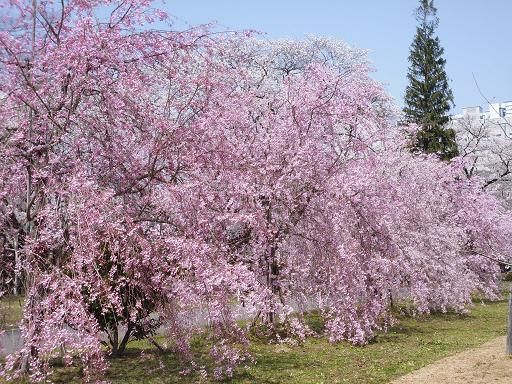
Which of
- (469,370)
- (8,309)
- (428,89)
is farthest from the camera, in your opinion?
(428,89)

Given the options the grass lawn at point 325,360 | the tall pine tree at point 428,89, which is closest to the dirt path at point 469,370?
the grass lawn at point 325,360

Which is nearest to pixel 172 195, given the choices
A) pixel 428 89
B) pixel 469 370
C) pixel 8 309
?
pixel 8 309

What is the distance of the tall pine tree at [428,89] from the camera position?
3297 cm

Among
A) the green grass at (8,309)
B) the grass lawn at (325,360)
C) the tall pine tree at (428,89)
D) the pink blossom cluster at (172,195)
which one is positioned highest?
the tall pine tree at (428,89)

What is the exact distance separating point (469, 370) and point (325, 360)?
7.76 ft

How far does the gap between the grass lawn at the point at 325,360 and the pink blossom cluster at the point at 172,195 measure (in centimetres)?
41

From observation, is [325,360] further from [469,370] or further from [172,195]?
[172,195]

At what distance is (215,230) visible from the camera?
29.6 ft

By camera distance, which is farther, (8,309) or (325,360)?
(325,360)

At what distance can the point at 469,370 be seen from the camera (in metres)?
8.34

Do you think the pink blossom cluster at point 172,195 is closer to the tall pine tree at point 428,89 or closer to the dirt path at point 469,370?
the dirt path at point 469,370

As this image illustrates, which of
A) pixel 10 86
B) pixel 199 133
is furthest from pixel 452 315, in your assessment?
pixel 10 86

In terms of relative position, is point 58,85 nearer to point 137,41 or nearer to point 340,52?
point 137,41

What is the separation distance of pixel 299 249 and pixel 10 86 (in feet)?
20.0
